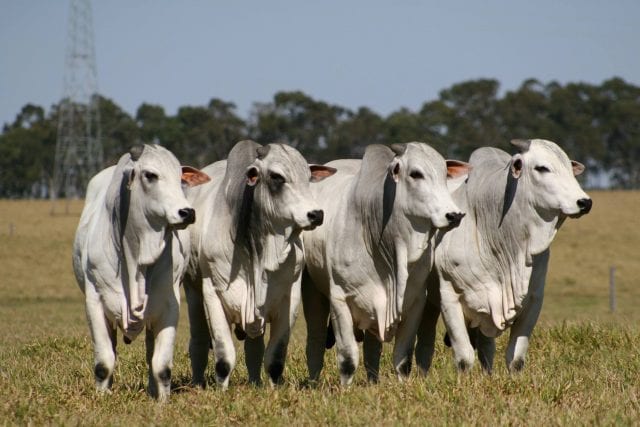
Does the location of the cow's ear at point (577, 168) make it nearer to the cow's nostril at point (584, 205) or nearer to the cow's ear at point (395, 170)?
the cow's nostril at point (584, 205)

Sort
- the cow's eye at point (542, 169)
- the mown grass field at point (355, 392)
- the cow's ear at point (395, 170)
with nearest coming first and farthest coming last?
1. the mown grass field at point (355, 392)
2. the cow's ear at point (395, 170)
3. the cow's eye at point (542, 169)

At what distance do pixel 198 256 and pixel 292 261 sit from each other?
80 centimetres

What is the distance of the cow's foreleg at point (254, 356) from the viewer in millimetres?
8953

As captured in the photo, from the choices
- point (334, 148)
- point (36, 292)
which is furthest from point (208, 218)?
point (334, 148)

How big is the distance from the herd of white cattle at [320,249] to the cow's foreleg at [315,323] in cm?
45

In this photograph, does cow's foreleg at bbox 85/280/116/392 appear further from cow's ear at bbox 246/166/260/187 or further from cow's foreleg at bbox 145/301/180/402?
cow's ear at bbox 246/166/260/187

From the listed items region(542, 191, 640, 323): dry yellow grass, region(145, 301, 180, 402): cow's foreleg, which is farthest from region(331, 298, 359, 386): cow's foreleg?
region(542, 191, 640, 323): dry yellow grass

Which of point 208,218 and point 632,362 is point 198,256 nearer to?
point 208,218

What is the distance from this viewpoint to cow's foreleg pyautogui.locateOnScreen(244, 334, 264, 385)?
29.4 ft

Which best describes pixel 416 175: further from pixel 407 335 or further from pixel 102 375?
pixel 102 375

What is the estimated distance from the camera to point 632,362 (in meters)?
8.87

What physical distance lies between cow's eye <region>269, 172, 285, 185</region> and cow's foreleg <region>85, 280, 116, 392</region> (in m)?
1.55

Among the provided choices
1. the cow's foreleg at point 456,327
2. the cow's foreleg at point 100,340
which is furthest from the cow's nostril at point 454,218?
the cow's foreleg at point 100,340

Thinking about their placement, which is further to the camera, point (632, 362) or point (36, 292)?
point (36, 292)
